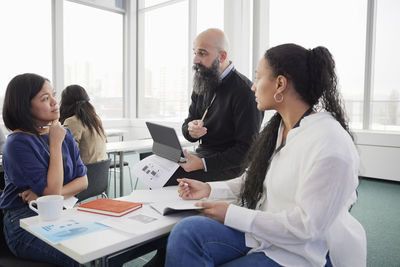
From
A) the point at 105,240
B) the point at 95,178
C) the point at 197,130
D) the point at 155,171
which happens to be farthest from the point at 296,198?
→ the point at 95,178

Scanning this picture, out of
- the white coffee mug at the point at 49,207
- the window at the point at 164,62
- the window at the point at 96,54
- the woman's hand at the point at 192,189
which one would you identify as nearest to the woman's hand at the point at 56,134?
the white coffee mug at the point at 49,207

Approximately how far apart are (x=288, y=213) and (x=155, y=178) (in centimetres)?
76

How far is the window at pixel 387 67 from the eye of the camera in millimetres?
4508

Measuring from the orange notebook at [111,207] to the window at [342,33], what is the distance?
4.21m

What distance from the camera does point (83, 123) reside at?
294cm

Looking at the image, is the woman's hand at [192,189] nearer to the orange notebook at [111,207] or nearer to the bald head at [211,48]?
the orange notebook at [111,207]

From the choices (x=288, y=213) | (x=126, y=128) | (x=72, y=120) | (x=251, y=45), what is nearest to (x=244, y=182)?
(x=288, y=213)

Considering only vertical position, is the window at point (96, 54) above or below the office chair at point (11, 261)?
above

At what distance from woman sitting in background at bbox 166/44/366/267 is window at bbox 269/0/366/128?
3.80 meters

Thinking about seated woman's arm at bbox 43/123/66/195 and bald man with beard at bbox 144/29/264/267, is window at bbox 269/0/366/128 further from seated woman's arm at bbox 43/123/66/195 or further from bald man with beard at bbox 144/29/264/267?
seated woman's arm at bbox 43/123/66/195

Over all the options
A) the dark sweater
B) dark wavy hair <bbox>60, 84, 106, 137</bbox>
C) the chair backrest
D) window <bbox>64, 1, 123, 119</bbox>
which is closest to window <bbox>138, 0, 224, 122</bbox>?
window <bbox>64, 1, 123, 119</bbox>

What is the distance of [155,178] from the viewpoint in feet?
5.33

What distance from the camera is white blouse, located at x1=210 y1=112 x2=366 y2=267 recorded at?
1.00 metres

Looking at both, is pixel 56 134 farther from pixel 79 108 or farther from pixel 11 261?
pixel 79 108
